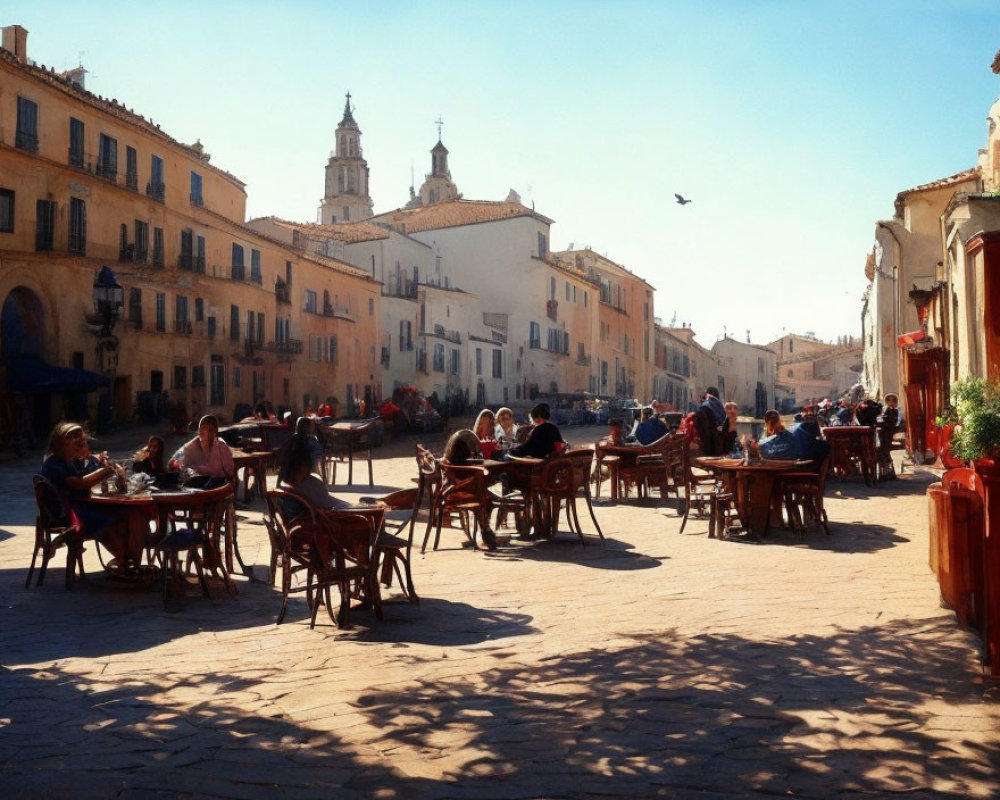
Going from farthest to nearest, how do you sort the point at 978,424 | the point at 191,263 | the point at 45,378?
the point at 191,263 → the point at 45,378 → the point at 978,424

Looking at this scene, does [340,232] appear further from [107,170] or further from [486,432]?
[486,432]

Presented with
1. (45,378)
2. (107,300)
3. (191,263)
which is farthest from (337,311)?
(45,378)

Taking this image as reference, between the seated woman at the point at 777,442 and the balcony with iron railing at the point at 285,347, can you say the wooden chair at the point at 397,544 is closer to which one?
the seated woman at the point at 777,442

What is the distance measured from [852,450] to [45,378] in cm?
2058

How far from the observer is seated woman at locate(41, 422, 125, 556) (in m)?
7.36

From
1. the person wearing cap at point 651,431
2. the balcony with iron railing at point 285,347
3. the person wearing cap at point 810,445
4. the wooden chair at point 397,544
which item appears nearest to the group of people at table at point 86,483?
the wooden chair at point 397,544

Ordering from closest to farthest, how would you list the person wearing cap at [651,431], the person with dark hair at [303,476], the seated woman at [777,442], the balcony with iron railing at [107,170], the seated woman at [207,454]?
1. the person with dark hair at [303,476]
2. the seated woman at [207,454]
3. the seated woman at [777,442]
4. the person wearing cap at [651,431]
5. the balcony with iron railing at [107,170]

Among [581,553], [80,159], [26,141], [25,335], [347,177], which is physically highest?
[347,177]

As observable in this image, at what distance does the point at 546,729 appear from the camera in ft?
14.0

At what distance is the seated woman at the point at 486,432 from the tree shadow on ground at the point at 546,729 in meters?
5.99

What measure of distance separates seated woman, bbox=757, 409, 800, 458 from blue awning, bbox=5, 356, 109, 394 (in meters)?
21.1

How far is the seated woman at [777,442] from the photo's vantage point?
9.96 meters

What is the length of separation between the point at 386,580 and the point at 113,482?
2331mm

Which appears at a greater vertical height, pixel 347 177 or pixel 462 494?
pixel 347 177
